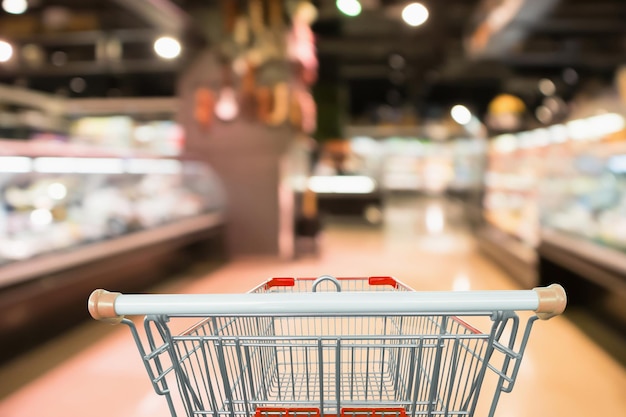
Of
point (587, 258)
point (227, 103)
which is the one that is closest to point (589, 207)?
point (587, 258)

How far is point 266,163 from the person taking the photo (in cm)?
695

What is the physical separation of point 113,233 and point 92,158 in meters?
0.62

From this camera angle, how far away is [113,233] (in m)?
4.10

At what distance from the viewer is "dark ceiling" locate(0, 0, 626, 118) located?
692cm

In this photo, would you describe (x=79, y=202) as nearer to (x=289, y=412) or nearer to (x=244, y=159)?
(x=289, y=412)

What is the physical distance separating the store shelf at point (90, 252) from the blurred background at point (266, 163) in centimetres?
1

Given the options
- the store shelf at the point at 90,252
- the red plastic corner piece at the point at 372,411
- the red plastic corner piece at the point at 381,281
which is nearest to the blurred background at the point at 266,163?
the store shelf at the point at 90,252

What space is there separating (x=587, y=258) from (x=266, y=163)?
4185 millimetres

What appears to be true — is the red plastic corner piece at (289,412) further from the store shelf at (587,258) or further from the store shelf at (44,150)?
the store shelf at (587,258)

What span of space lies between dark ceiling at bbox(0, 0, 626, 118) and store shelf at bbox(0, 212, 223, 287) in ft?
7.93

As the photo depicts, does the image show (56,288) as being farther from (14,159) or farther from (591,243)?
(591,243)

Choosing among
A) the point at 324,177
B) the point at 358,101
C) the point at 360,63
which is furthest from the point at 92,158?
the point at 358,101

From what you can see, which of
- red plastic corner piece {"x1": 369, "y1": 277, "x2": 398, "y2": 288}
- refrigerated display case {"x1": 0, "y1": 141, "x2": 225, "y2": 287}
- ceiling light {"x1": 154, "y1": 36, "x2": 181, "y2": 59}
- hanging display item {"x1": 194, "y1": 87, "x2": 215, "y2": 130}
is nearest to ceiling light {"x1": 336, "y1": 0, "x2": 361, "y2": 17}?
ceiling light {"x1": 154, "y1": 36, "x2": 181, "y2": 59}

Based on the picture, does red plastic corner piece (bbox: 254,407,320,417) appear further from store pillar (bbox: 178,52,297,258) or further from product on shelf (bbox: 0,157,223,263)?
store pillar (bbox: 178,52,297,258)
